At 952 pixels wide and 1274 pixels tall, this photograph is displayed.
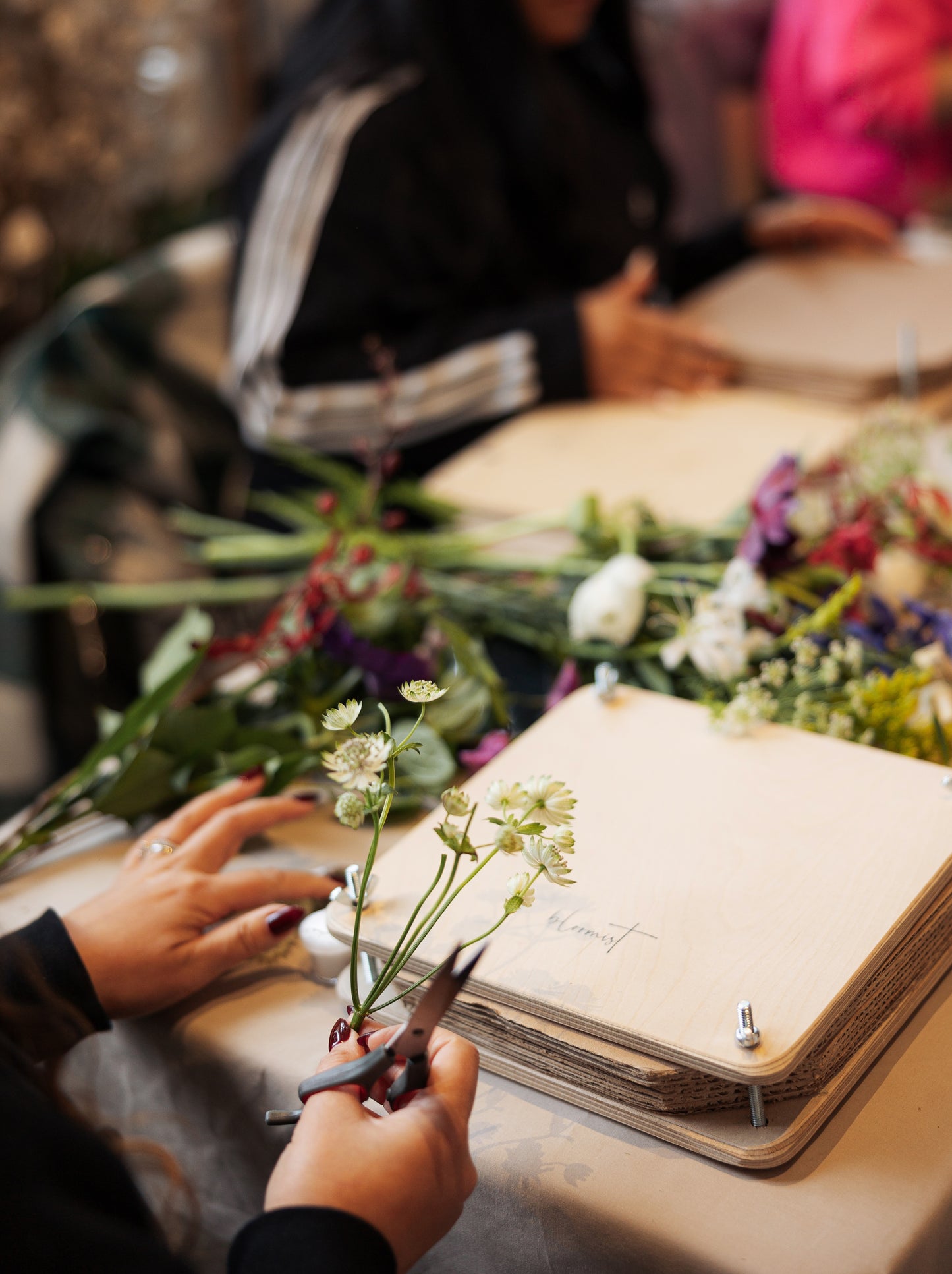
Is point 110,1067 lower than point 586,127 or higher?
lower

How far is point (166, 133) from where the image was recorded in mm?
2168

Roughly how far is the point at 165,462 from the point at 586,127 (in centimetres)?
79

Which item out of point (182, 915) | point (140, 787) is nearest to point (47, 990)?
point (182, 915)

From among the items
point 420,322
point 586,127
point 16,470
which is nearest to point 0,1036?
point 16,470

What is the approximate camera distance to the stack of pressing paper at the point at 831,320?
1.23 metres

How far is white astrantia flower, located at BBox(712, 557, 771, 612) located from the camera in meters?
0.75

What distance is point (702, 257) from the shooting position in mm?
1763

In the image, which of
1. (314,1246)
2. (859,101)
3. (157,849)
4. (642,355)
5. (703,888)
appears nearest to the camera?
(314,1246)

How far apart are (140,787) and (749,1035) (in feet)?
1.51

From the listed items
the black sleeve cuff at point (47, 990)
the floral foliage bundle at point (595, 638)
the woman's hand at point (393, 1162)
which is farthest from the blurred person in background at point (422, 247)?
the woman's hand at point (393, 1162)

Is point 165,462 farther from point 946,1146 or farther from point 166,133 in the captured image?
point 946,1146

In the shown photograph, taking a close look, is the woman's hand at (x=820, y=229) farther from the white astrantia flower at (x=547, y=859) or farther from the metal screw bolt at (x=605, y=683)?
the white astrantia flower at (x=547, y=859)

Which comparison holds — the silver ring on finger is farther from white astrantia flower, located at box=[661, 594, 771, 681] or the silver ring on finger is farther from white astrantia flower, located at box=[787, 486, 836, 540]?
white astrantia flower, located at box=[787, 486, 836, 540]

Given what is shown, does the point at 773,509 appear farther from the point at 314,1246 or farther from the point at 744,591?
the point at 314,1246
